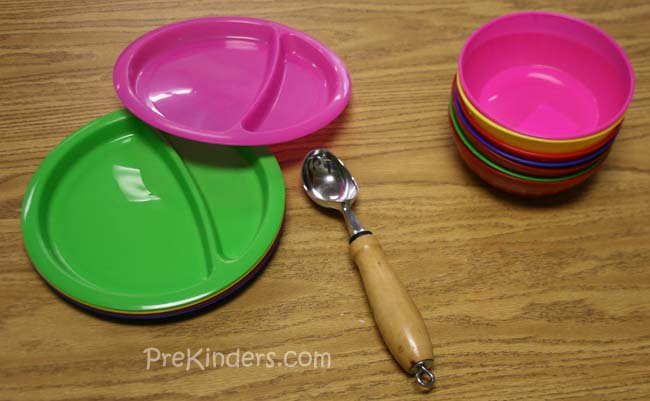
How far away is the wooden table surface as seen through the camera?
0.61 m

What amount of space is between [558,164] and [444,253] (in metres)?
0.15

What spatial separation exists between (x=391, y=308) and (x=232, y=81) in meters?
0.38

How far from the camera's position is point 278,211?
697mm

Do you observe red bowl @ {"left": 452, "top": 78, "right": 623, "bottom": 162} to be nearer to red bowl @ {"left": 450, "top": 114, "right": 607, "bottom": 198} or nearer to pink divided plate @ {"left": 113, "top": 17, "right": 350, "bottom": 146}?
red bowl @ {"left": 450, "top": 114, "right": 607, "bottom": 198}

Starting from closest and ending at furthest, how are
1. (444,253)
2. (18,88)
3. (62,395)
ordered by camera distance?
(62,395) < (444,253) < (18,88)

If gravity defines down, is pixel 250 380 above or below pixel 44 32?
below

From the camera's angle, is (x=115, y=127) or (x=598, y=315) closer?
(x=598, y=315)

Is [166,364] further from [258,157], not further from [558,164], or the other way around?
[558,164]

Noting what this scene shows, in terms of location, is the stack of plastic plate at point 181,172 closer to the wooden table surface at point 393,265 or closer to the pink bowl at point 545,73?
the wooden table surface at point 393,265

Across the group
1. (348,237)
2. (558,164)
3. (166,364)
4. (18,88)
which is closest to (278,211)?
(348,237)

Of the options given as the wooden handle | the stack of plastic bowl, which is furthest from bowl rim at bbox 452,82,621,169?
the wooden handle

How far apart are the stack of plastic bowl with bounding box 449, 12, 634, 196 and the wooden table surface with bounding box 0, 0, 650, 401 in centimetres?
6

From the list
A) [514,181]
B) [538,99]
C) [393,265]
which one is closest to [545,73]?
[538,99]

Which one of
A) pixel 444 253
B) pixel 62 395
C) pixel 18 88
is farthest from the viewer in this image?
pixel 18 88
